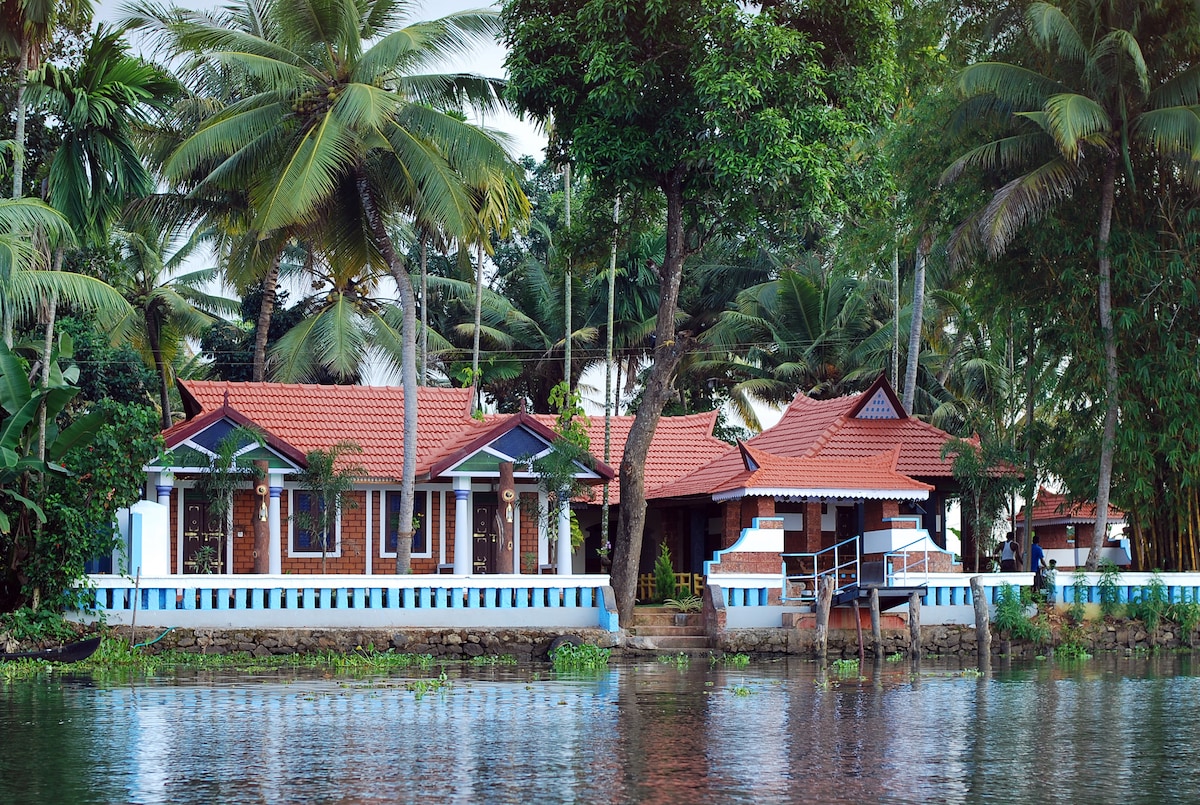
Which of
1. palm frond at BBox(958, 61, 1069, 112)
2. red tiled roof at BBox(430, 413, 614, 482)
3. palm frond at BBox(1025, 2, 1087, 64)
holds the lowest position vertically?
red tiled roof at BBox(430, 413, 614, 482)

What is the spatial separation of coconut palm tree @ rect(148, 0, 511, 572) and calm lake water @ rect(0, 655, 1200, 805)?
9.22m

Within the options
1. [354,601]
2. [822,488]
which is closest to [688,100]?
[822,488]

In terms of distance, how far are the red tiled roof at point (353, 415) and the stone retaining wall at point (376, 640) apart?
601cm

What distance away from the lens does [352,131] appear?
26062 millimetres

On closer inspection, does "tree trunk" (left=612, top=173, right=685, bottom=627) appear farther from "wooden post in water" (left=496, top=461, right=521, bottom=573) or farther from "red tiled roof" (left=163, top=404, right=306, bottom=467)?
"red tiled roof" (left=163, top=404, right=306, bottom=467)

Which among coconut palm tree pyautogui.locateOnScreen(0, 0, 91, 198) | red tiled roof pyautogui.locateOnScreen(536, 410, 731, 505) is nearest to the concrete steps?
red tiled roof pyautogui.locateOnScreen(536, 410, 731, 505)

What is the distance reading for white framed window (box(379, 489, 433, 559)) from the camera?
100 ft

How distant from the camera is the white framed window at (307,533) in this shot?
29672mm

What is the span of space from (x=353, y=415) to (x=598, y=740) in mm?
19120

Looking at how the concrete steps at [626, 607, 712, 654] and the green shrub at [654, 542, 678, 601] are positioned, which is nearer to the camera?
the concrete steps at [626, 607, 712, 654]

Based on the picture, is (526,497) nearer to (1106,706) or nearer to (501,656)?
(501,656)

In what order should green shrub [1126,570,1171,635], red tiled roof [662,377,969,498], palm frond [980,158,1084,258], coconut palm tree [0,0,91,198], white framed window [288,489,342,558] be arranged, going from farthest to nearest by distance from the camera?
red tiled roof [662,377,969,498] < white framed window [288,489,342,558] < green shrub [1126,570,1171,635] < palm frond [980,158,1084,258] < coconut palm tree [0,0,91,198]

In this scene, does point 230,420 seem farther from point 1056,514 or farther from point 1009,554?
point 1056,514

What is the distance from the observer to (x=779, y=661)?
25.0 m
